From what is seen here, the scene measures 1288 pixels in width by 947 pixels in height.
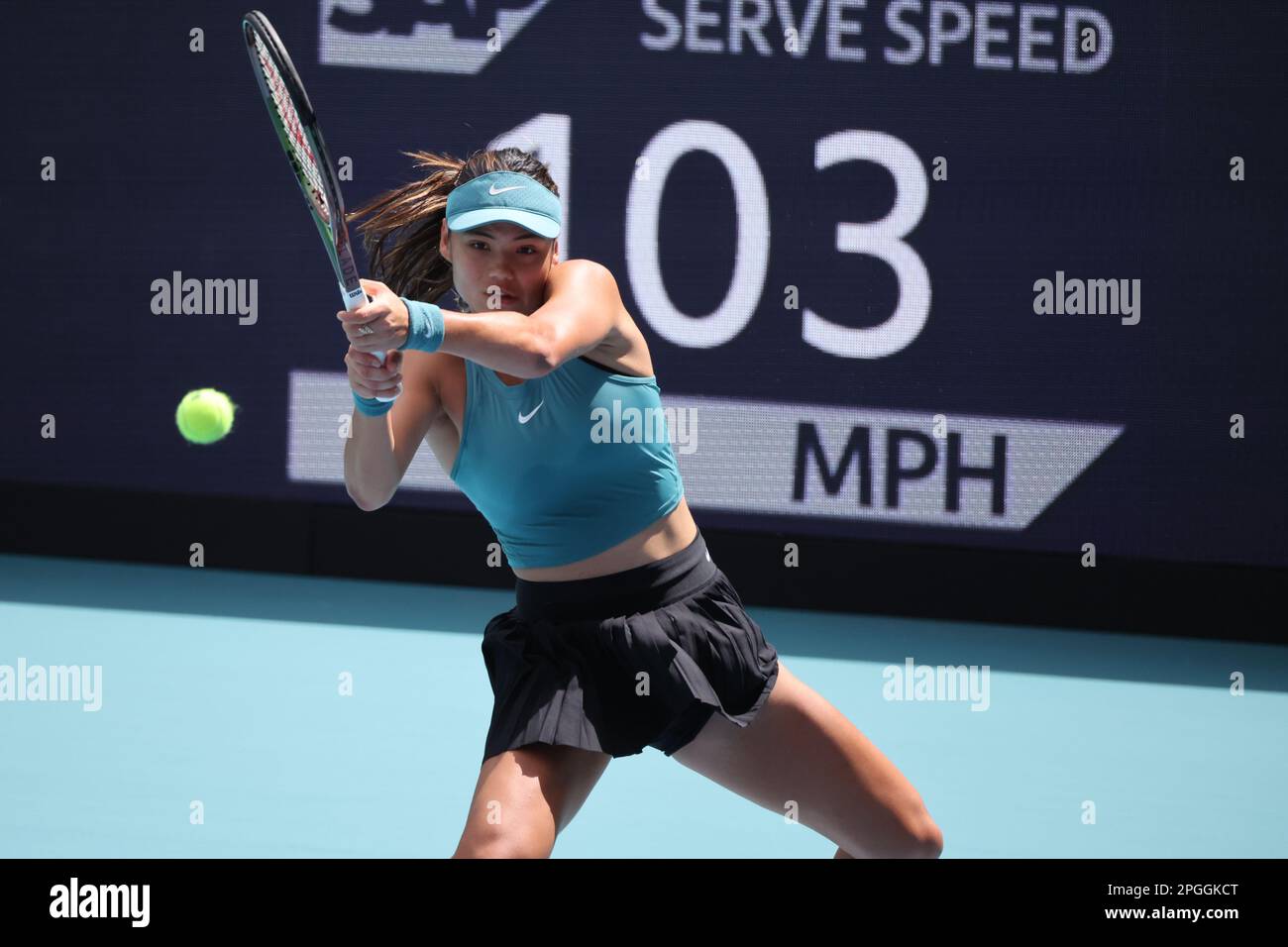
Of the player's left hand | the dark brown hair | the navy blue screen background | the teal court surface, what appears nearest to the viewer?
the player's left hand

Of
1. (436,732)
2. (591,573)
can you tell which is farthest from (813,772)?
(436,732)

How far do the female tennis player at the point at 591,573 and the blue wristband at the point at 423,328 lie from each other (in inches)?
10.9

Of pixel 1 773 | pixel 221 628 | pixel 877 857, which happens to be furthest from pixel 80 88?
pixel 877 857

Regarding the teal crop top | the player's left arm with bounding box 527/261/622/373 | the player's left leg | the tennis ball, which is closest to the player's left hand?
the player's left arm with bounding box 527/261/622/373

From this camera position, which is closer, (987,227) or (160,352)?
(987,227)

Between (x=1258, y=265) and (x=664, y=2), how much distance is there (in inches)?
82.5

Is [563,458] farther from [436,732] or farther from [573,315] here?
[436,732]

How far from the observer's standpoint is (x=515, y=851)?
221 centimetres

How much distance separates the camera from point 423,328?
213cm

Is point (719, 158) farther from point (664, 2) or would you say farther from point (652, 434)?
point (652, 434)

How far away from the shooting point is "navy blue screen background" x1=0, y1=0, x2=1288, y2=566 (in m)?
5.47

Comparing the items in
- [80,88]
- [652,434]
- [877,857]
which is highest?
[80,88]

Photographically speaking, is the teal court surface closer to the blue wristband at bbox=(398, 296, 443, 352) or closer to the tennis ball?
the tennis ball

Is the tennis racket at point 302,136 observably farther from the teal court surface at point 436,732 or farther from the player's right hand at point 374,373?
the teal court surface at point 436,732
